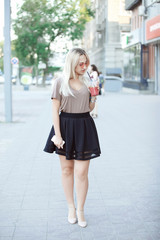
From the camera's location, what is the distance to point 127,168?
678cm

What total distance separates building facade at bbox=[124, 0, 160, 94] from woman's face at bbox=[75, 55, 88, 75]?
77.2ft

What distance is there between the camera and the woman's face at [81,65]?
4.05 metres

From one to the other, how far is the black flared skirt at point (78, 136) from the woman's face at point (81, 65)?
40 centimetres

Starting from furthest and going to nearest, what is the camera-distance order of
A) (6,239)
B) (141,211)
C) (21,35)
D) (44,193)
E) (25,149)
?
(21,35), (25,149), (44,193), (141,211), (6,239)

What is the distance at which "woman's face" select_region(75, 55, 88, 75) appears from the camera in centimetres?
405

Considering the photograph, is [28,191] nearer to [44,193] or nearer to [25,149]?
[44,193]

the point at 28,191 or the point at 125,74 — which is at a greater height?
the point at 125,74

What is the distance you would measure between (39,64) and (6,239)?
142 ft

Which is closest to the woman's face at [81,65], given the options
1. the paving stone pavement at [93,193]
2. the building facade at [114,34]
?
the paving stone pavement at [93,193]

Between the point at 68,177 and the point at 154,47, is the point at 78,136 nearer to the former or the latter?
the point at 68,177

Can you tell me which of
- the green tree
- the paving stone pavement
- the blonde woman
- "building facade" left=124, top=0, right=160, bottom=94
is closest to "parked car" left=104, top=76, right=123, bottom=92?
"building facade" left=124, top=0, right=160, bottom=94

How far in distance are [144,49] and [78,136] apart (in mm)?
30575

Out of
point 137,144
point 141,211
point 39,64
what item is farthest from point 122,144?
point 39,64

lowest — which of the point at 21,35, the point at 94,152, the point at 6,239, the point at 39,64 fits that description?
the point at 6,239
